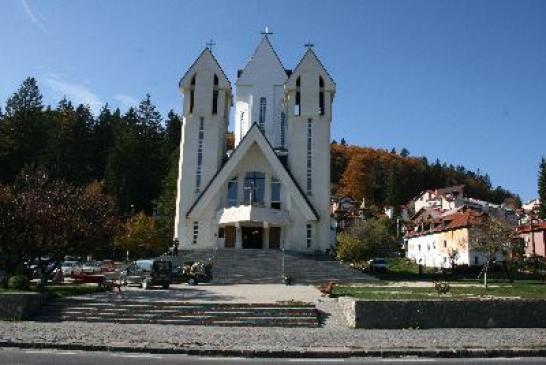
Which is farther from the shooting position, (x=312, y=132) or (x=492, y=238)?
(x=312, y=132)

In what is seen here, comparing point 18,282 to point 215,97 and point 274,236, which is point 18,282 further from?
point 215,97

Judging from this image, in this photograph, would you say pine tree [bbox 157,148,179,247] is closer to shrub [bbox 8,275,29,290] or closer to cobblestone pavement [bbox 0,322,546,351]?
shrub [bbox 8,275,29,290]

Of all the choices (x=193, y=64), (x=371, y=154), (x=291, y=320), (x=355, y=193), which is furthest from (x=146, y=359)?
(x=371, y=154)

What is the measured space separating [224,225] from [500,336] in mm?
30917

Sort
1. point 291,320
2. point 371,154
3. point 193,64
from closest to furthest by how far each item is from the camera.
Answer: point 291,320 < point 193,64 < point 371,154

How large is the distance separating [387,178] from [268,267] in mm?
82584

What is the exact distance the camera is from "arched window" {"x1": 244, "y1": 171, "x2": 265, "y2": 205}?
1733 inches

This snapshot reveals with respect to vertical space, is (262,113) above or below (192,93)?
below

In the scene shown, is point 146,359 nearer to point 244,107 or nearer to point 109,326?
point 109,326

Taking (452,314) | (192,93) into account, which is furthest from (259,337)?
(192,93)

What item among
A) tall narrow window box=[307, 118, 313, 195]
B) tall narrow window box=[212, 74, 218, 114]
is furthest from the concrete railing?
tall narrow window box=[212, 74, 218, 114]

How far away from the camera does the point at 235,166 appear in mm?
42812

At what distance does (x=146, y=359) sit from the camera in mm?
10555

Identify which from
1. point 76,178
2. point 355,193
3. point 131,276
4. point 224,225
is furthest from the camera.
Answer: point 355,193
